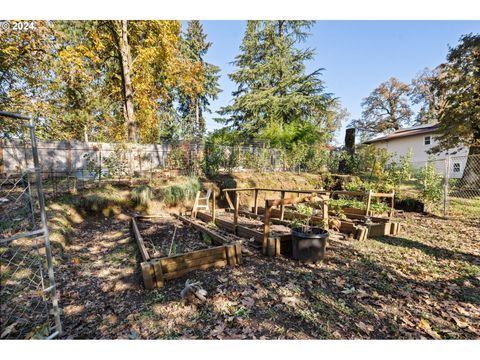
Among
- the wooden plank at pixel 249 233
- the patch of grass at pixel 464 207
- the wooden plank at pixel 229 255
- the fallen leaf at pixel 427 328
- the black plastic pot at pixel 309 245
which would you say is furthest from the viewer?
the patch of grass at pixel 464 207

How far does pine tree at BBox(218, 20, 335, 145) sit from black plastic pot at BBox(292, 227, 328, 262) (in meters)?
14.7

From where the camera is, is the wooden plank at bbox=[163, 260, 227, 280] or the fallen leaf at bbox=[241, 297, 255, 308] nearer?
the fallen leaf at bbox=[241, 297, 255, 308]

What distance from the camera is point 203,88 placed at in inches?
909

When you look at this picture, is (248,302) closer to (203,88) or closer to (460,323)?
(460,323)

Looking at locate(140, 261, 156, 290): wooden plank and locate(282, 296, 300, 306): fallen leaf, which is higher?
locate(140, 261, 156, 290): wooden plank

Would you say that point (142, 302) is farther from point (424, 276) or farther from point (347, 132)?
point (347, 132)

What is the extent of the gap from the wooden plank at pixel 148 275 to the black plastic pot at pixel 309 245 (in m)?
2.29

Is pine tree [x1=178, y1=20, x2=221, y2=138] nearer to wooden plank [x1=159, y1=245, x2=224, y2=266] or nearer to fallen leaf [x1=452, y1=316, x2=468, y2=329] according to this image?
wooden plank [x1=159, y1=245, x2=224, y2=266]

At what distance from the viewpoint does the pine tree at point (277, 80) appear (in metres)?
17.7

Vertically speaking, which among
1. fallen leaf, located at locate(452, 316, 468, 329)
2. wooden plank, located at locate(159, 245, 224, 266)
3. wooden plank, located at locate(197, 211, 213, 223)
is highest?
wooden plank, located at locate(159, 245, 224, 266)

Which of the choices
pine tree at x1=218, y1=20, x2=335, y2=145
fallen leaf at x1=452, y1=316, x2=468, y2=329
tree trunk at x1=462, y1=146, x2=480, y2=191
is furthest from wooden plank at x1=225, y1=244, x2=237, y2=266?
pine tree at x1=218, y1=20, x2=335, y2=145

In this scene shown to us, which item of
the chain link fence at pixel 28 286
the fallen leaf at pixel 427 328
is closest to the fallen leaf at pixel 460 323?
the fallen leaf at pixel 427 328

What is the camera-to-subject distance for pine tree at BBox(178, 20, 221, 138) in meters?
23.8

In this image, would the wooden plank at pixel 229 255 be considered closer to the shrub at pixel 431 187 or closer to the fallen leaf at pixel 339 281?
the fallen leaf at pixel 339 281
